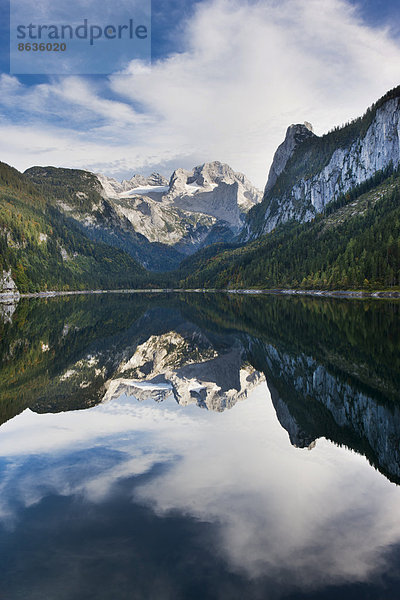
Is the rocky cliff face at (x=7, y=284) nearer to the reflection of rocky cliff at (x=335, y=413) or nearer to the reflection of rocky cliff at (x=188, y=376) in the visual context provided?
the reflection of rocky cliff at (x=188, y=376)

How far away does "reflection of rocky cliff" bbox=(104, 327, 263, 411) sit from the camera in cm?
2436

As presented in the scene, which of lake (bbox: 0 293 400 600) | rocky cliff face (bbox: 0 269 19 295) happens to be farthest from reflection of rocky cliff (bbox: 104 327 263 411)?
rocky cliff face (bbox: 0 269 19 295)

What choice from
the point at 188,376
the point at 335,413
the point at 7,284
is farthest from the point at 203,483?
the point at 7,284

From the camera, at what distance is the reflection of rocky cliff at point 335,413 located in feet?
50.0

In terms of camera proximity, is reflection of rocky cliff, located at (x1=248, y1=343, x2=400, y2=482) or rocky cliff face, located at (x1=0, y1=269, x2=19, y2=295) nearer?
reflection of rocky cliff, located at (x1=248, y1=343, x2=400, y2=482)

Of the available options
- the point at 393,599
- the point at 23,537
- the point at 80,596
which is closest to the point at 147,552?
the point at 80,596

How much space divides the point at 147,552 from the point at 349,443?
33.4ft

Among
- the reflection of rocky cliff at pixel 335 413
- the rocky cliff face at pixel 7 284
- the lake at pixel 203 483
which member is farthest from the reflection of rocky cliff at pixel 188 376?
the rocky cliff face at pixel 7 284

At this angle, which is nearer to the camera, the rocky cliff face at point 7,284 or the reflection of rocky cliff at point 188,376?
the reflection of rocky cliff at point 188,376

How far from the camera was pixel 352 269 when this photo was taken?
141m

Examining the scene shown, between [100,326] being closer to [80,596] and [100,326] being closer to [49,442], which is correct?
[49,442]

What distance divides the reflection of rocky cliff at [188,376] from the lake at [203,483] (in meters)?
0.20

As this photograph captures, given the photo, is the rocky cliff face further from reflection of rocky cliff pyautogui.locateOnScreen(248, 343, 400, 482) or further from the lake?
reflection of rocky cliff pyautogui.locateOnScreen(248, 343, 400, 482)

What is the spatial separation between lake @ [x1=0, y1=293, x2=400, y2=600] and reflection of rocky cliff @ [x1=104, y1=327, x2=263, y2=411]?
20cm
